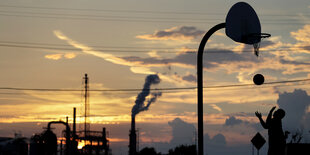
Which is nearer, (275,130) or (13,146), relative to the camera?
(275,130)

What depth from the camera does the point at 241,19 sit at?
17.6 metres

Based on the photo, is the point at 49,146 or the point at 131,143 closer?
the point at 49,146

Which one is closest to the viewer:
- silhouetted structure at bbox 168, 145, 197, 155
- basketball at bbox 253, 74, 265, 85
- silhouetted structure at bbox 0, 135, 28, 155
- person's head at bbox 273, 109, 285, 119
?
person's head at bbox 273, 109, 285, 119

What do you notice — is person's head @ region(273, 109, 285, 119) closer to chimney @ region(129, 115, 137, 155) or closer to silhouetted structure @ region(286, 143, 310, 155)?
silhouetted structure @ region(286, 143, 310, 155)

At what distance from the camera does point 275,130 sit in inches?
599

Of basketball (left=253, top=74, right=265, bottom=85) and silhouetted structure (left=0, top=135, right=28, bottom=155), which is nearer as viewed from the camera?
basketball (left=253, top=74, right=265, bottom=85)

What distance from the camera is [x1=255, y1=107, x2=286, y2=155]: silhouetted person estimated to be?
15.2 meters

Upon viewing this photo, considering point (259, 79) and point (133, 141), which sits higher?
point (259, 79)

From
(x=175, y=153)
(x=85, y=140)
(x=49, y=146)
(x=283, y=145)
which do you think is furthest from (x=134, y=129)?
(x=283, y=145)

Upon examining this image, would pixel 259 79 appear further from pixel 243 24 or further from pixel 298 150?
pixel 298 150

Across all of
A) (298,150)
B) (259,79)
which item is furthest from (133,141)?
(259,79)

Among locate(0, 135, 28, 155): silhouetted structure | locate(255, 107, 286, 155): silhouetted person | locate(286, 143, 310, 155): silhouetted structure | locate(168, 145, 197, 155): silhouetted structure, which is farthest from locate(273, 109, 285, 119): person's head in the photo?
locate(168, 145, 197, 155): silhouetted structure

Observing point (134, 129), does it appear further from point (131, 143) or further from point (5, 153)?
point (5, 153)

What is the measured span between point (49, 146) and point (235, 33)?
24.3m
